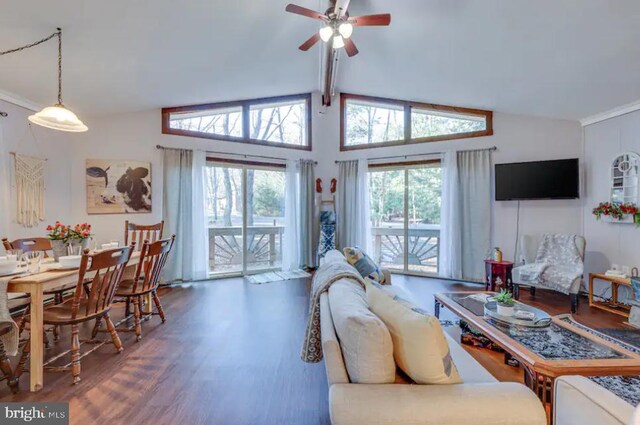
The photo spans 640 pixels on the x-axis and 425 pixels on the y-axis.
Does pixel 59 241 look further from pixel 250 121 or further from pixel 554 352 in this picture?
pixel 250 121

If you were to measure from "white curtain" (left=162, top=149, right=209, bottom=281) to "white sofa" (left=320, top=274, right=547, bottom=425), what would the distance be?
423cm

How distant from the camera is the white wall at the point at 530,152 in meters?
4.25

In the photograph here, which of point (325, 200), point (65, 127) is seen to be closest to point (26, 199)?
point (65, 127)

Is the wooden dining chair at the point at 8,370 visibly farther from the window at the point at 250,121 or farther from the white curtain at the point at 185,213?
the window at the point at 250,121

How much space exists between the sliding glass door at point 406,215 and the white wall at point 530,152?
539mm

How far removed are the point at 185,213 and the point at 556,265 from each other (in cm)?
538

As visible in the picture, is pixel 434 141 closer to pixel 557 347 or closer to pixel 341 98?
pixel 341 98

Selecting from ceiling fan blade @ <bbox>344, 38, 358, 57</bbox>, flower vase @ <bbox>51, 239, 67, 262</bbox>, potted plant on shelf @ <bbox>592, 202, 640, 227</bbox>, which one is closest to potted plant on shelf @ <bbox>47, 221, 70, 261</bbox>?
flower vase @ <bbox>51, 239, 67, 262</bbox>

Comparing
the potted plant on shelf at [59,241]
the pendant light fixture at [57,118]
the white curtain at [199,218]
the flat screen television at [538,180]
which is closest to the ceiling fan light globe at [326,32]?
the pendant light fixture at [57,118]

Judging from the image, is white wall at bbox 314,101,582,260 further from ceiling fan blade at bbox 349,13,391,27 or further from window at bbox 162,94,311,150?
ceiling fan blade at bbox 349,13,391,27

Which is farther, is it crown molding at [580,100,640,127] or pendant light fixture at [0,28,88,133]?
crown molding at [580,100,640,127]

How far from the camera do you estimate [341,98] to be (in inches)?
234

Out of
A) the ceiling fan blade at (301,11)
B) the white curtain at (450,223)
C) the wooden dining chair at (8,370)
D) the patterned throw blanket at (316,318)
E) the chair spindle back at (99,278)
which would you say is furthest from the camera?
the white curtain at (450,223)

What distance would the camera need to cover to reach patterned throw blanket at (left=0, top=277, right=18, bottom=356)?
1.83m
